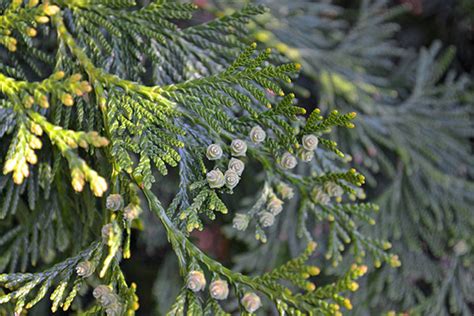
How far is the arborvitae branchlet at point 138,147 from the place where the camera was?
94cm

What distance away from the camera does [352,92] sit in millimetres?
1793

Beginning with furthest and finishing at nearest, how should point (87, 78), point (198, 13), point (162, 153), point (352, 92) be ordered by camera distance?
point (198, 13) < point (352, 92) < point (87, 78) < point (162, 153)

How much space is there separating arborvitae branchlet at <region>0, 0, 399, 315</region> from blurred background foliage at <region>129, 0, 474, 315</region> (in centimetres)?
61

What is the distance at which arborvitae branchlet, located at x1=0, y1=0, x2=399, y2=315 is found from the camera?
37.2 inches

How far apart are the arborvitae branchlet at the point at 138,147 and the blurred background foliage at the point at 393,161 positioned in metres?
0.61

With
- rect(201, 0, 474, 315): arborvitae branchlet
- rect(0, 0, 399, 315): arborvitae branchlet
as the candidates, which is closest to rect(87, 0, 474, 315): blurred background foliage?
rect(201, 0, 474, 315): arborvitae branchlet

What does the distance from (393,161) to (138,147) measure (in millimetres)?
1304

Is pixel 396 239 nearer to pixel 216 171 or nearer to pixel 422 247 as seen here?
pixel 422 247

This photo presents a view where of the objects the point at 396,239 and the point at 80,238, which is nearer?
the point at 80,238

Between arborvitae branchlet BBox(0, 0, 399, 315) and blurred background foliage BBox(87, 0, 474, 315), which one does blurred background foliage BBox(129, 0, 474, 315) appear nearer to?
blurred background foliage BBox(87, 0, 474, 315)

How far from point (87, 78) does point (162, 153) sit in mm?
289

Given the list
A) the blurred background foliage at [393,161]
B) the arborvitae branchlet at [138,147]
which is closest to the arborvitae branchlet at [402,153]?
the blurred background foliage at [393,161]

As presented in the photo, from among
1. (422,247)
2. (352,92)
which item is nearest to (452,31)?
(352,92)

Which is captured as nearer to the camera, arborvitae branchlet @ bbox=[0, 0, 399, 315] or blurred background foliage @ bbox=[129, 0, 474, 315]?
arborvitae branchlet @ bbox=[0, 0, 399, 315]
